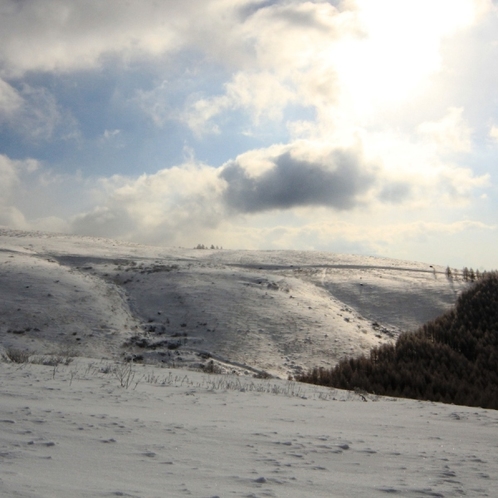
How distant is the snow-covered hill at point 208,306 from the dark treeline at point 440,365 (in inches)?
76.1

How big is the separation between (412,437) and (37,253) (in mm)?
31309

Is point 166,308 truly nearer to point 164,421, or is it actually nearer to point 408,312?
point 408,312

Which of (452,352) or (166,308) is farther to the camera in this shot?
(166,308)

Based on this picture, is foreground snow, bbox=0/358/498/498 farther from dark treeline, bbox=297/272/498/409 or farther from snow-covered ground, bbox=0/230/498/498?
dark treeline, bbox=297/272/498/409

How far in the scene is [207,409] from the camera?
24.5 feet

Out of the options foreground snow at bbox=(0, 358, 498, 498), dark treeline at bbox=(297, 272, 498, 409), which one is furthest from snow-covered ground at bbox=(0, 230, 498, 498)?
dark treeline at bbox=(297, 272, 498, 409)

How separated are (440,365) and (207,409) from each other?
12915mm

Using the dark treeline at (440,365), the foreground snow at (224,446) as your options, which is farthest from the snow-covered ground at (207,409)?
the dark treeline at (440,365)

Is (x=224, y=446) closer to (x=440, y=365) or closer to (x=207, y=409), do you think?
(x=207, y=409)

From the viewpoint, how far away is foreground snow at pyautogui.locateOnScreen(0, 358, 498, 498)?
3.89m

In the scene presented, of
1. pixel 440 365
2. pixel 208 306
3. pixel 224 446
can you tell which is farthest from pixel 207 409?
pixel 208 306

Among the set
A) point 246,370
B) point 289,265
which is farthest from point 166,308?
point 289,265

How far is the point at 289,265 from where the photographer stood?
34.5 metres

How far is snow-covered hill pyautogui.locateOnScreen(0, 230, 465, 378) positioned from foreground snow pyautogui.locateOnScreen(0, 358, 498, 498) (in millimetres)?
9907
